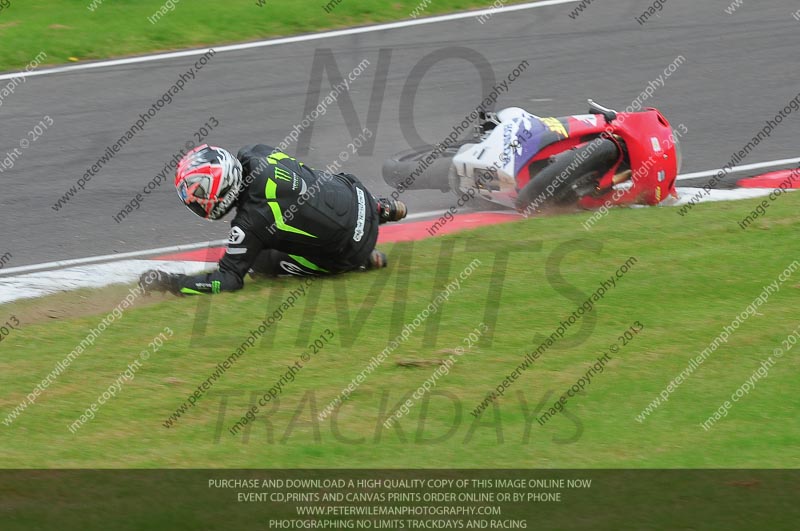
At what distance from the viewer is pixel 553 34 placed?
15328 mm

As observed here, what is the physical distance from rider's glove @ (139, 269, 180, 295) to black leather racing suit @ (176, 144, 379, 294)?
7 cm

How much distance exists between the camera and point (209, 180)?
7820 millimetres

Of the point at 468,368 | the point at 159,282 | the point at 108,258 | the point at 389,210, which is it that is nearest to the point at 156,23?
the point at 108,258

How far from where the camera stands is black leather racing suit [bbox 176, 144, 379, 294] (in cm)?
801

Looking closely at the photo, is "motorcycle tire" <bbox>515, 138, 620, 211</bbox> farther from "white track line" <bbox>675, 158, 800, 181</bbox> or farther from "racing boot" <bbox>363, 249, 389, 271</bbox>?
"white track line" <bbox>675, 158, 800, 181</bbox>

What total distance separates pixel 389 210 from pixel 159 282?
204cm

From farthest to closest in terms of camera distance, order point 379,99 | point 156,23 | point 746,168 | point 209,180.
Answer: point 156,23
point 379,99
point 746,168
point 209,180

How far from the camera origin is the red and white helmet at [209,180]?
25.7ft

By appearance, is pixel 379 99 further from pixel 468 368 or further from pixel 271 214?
pixel 468 368

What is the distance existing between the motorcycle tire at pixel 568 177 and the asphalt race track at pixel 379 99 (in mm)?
1233

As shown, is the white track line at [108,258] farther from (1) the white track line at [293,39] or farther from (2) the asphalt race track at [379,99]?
(1) the white track line at [293,39]

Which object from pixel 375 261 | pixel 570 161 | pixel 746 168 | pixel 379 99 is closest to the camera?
pixel 375 261

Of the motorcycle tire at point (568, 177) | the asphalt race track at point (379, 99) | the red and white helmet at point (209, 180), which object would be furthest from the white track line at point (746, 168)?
the red and white helmet at point (209, 180)
